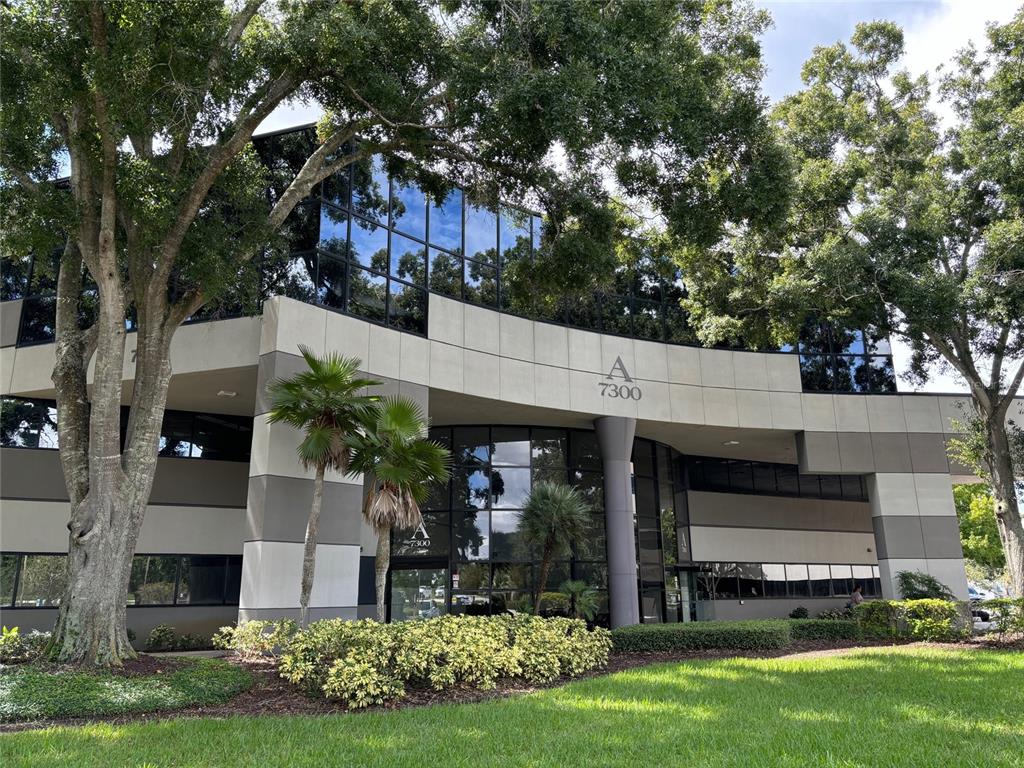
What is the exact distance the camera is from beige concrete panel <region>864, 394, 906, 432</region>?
77.4 feet

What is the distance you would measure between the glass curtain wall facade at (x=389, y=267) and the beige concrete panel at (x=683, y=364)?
0.39 metres

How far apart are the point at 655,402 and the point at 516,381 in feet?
15.9

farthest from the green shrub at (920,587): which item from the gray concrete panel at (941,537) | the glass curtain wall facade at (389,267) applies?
the glass curtain wall facade at (389,267)

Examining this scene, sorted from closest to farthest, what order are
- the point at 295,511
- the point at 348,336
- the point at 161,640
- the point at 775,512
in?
the point at 295,511, the point at 348,336, the point at 161,640, the point at 775,512

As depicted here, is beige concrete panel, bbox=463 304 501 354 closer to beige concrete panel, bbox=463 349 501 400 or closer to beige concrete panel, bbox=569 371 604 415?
beige concrete panel, bbox=463 349 501 400

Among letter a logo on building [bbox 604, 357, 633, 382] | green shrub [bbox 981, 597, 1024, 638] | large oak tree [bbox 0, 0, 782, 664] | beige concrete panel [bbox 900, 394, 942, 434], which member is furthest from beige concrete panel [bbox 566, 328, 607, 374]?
green shrub [bbox 981, 597, 1024, 638]

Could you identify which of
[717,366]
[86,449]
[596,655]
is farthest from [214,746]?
[717,366]

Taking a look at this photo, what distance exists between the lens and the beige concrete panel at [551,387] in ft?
65.9

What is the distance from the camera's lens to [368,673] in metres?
9.82

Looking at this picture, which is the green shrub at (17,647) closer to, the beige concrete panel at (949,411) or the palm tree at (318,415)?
the palm tree at (318,415)

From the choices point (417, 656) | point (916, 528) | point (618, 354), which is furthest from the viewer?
point (916, 528)

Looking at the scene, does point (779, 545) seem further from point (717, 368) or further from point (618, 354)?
point (618, 354)

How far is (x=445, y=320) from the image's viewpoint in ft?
61.4

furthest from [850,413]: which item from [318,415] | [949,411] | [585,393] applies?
[318,415]
